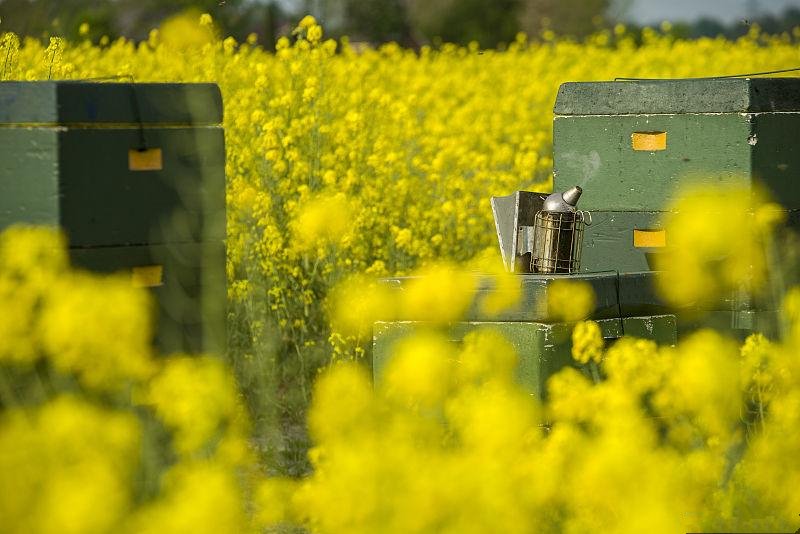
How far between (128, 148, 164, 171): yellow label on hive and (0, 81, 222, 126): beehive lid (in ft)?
0.24

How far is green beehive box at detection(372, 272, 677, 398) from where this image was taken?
13.8ft

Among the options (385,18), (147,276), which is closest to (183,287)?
(147,276)

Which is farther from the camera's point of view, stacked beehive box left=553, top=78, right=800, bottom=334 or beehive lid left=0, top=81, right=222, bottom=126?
stacked beehive box left=553, top=78, right=800, bottom=334

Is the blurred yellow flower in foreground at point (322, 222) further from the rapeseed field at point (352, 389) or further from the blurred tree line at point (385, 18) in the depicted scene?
the blurred tree line at point (385, 18)

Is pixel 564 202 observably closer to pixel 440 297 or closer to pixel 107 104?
pixel 440 297

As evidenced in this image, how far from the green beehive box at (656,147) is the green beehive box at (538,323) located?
604mm

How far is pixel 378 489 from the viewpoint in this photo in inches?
99.4

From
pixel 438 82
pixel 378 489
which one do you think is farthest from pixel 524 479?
pixel 438 82

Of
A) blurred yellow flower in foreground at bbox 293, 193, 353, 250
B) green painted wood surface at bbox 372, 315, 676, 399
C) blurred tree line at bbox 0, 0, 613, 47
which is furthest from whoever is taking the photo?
blurred tree line at bbox 0, 0, 613, 47

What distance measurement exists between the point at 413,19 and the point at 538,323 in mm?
12107

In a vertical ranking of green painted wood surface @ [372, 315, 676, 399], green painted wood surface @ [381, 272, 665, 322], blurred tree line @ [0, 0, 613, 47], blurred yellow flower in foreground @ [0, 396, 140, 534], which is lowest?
blurred yellow flower in foreground @ [0, 396, 140, 534]

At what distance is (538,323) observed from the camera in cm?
422

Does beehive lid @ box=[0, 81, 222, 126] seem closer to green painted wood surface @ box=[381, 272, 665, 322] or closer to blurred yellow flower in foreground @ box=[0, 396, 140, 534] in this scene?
green painted wood surface @ box=[381, 272, 665, 322]

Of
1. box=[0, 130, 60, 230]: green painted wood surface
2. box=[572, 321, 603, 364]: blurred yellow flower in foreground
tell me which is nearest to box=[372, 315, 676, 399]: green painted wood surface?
box=[572, 321, 603, 364]: blurred yellow flower in foreground
